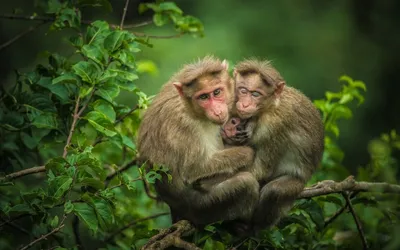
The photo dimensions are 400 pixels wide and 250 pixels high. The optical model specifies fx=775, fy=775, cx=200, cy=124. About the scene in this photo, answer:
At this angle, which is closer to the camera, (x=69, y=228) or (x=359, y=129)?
(x=69, y=228)

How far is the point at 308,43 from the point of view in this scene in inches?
563

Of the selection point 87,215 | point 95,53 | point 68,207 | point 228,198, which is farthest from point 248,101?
point 68,207

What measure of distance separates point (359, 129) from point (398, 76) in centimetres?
174

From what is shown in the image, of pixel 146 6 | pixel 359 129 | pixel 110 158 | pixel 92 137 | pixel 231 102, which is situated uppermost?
pixel 146 6

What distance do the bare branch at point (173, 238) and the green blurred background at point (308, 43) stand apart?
698 cm

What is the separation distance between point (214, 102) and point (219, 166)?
0.52 m

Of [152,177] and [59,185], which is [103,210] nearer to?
[59,185]

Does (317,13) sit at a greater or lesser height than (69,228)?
greater

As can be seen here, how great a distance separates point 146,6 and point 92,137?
4.55 ft

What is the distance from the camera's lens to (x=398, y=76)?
1483 centimetres

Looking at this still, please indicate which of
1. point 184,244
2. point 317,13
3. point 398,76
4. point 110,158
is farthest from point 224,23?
point 184,244

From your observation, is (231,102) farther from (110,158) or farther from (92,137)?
(110,158)

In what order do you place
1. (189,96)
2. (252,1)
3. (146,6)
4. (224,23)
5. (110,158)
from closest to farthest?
(189,96), (146,6), (110,158), (224,23), (252,1)

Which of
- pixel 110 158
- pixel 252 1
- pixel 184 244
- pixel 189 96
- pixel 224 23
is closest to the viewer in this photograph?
pixel 184 244
